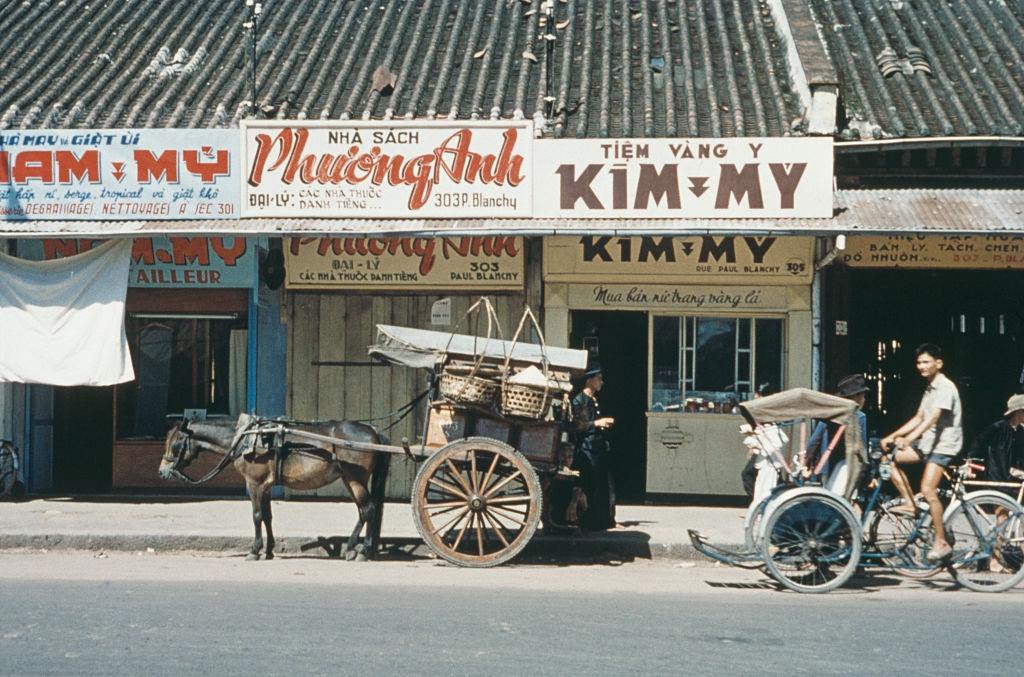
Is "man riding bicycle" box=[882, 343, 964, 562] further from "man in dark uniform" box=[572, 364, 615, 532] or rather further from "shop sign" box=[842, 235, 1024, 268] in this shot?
"shop sign" box=[842, 235, 1024, 268]

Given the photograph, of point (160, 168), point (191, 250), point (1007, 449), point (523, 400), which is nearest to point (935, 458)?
point (1007, 449)

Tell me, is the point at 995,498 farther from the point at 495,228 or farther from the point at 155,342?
the point at 155,342

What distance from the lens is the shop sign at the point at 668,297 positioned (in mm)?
13203

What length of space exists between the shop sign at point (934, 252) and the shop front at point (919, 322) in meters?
0.01

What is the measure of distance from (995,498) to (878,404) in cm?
535

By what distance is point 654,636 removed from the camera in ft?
23.1

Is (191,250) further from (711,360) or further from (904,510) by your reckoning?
(904,510)

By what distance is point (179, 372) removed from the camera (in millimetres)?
14133

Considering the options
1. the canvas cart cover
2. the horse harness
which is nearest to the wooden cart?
the canvas cart cover

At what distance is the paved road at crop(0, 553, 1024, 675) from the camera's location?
633 cm

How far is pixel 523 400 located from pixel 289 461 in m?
2.36

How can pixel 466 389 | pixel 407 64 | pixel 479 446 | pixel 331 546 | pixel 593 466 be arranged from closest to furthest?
pixel 466 389 → pixel 479 446 → pixel 331 546 → pixel 593 466 → pixel 407 64

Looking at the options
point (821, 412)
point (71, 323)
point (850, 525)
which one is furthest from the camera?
point (71, 323)

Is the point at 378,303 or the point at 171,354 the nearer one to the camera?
the point at 378,303
